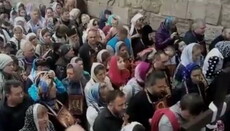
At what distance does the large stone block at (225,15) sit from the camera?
8.41 m

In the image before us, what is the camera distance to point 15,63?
6352 millimetres

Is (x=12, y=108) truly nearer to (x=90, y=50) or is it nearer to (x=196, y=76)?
(x=196, y=76)

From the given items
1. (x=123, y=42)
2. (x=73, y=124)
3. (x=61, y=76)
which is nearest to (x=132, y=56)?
(x=123, y=42)

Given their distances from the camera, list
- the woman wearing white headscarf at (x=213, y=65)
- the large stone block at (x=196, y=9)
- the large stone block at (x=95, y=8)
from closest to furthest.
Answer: the woman wearing white headscarf at (x=213, y=65)
the large stone block at (x=196, y=9)
the large stone block at (x=95, y=8)

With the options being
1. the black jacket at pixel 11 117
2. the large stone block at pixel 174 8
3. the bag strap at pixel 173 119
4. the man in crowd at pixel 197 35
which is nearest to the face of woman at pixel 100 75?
the black jacket at pixel 11 117

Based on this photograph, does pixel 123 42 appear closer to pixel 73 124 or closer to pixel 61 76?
pixel 61 76

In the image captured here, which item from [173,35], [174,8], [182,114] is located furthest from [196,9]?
[182,114]

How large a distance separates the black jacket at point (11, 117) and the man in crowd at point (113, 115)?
0.89 m

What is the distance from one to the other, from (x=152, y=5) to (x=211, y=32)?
1.81m

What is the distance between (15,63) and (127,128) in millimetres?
2776

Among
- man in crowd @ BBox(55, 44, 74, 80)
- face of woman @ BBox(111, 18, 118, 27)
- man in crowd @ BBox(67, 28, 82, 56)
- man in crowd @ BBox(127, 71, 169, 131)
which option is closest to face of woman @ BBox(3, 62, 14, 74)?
man in crowd @ BBox(55, 44, 74, 80)

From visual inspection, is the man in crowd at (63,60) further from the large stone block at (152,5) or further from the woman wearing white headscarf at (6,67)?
the large stone block at (152,5)

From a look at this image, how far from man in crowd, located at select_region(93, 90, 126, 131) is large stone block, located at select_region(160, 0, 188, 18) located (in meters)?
5.08

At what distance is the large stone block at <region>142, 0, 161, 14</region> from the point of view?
984 cm
